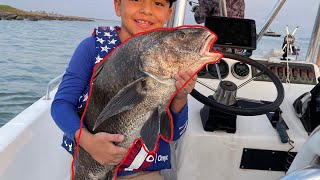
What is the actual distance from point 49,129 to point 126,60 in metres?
1.62

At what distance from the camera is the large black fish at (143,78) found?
1.33 metres

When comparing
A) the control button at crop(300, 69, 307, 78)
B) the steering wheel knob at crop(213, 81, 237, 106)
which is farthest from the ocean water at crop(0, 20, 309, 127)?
the steering wheel knob at crop(213, 81, 237, 106)

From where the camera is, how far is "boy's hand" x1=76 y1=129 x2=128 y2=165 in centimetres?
149

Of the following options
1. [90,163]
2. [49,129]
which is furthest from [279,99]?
[49,129]

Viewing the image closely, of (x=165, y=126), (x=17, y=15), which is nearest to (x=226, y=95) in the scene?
(x=165, y=126)

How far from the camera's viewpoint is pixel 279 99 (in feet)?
6.99

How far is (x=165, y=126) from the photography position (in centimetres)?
167

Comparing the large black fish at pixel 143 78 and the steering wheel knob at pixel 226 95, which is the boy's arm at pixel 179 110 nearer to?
the large black fish at pixel 143 78

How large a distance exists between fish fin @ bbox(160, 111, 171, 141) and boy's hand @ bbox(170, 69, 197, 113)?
127 millimetres

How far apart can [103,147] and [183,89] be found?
0.41 meters

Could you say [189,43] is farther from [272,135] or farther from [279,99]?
[272,135]

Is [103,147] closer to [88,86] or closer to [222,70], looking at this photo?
[88,86]

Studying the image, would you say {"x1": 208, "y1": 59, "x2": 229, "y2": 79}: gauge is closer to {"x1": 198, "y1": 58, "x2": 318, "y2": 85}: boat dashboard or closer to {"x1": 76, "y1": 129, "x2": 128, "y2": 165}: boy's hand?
{"x1": 198, "y1": 58, "x2": 318, "y2": 85}: boat dashboard

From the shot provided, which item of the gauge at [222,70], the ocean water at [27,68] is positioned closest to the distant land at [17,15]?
the ocean water at [27,68]
